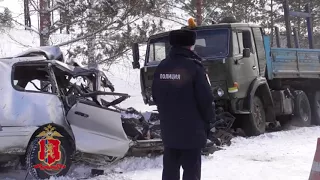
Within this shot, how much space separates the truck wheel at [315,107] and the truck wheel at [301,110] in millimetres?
522

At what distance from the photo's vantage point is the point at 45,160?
21.0 ft

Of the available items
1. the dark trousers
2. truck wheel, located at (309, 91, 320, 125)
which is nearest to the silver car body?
the dark trousers

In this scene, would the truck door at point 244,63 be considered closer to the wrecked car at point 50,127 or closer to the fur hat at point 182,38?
the wrecked car at point 50,127

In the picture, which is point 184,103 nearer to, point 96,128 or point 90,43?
point 96,128

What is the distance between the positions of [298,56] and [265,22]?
63.3ft

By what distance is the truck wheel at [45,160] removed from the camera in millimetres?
6371

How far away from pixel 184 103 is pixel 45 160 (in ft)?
9.32

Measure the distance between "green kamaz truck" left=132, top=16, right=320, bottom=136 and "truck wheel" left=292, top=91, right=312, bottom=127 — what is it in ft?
0.09

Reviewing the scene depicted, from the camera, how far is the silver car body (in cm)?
634

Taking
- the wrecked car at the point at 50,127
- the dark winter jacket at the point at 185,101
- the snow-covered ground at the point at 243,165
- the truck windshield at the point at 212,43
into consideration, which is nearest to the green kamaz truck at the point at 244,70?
the truck windshield at the point at 212,43

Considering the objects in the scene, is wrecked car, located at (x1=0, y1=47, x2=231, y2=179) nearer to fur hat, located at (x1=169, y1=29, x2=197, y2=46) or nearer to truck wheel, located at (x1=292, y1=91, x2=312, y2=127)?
fur hat, located at (x1=169, y1=29, x2=197, y2=46)

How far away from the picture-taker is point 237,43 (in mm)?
10016

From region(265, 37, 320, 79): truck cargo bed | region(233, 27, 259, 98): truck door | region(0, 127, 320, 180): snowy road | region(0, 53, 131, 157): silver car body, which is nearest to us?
region(0, 53, 131, 157): silver car body

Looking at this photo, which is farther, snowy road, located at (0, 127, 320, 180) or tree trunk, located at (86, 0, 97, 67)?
tree trunk, located at (86, 0, 97, 67)
